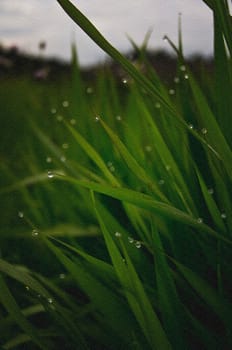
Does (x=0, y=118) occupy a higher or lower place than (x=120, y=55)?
higher

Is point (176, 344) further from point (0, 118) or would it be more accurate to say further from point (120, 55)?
point (0, 118)

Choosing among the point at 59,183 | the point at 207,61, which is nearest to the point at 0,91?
the point at 59,183

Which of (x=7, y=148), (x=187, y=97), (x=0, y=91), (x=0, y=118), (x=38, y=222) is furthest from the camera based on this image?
(x=0, y=91)

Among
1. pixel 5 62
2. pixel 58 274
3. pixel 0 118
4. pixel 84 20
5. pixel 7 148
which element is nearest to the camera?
pixel 84 20

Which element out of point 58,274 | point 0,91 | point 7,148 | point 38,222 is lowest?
point 58,274

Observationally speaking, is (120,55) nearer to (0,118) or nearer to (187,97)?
(187,97)

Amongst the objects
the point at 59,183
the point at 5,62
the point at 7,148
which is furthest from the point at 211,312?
the point at 5,62

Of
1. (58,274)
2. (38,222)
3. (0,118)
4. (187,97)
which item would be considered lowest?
(58,274)

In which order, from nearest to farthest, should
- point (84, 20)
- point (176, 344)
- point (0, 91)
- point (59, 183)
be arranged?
point (84, 20) < point (176, 344) < point (59, 183) < point (0, 91)

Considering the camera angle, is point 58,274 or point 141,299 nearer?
point 141,299
